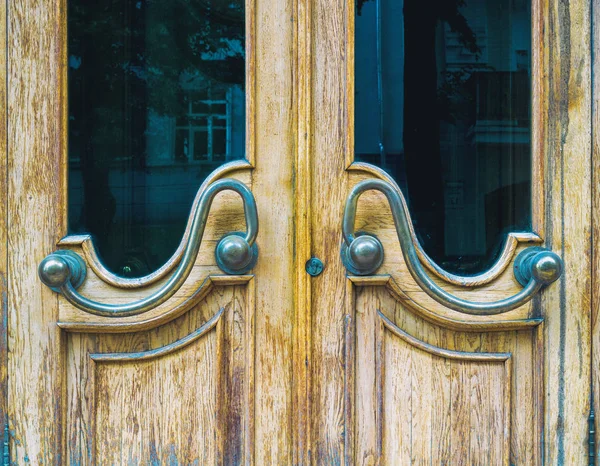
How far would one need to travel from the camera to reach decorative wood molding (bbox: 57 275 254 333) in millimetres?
1122

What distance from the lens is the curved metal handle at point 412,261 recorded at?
1.09m

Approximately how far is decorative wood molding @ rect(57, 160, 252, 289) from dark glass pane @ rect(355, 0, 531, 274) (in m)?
0.24

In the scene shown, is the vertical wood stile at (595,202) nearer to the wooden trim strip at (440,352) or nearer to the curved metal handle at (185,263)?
the wooden trim strip at (440,352)

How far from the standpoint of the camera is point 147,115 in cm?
115

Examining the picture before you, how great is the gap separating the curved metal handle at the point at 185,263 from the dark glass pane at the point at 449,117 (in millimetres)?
244

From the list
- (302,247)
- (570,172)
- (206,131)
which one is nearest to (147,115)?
(206,131)

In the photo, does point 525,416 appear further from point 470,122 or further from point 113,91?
point 113,91

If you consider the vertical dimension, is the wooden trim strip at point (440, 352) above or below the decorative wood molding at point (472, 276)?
below

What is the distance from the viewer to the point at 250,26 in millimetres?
1140

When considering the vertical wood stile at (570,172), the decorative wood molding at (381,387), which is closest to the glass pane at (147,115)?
the decorative wood molding at (381,387)

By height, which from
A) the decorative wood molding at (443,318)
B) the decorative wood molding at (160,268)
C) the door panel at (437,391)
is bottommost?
the door panel at (437,391)

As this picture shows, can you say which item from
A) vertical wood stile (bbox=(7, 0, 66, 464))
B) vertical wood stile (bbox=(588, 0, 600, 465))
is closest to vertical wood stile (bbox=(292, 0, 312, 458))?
vertical wood stile (bbox=(7, 0, 66, 464))

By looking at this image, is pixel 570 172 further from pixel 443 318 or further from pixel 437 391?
pixel 437 391

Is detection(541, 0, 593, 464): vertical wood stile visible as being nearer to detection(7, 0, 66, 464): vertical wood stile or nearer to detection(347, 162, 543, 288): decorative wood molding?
detection(347, 162, 543, 288): decorative wood molding
